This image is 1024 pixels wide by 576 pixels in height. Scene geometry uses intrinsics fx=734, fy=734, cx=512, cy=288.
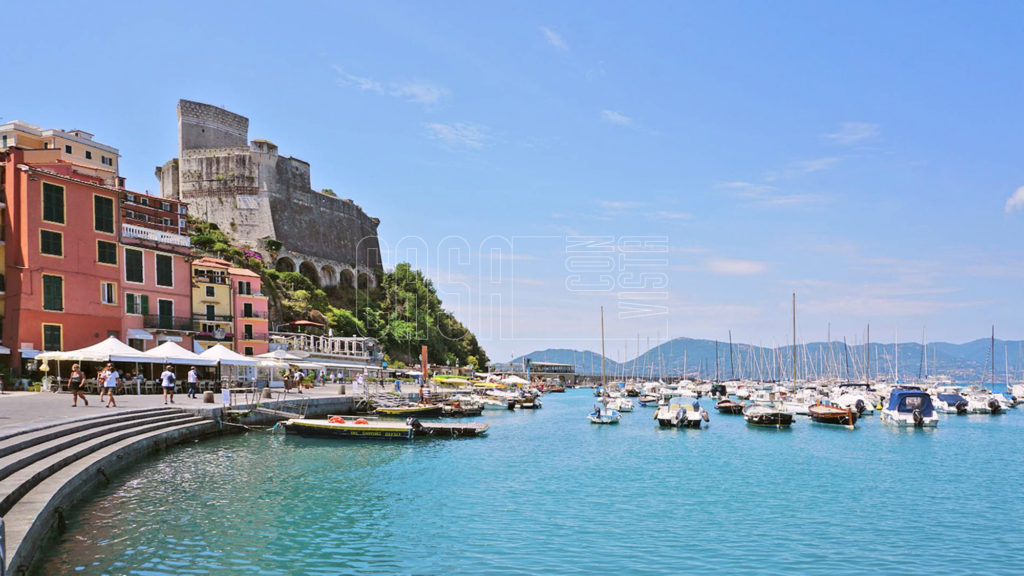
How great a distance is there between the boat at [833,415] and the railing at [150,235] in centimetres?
3696

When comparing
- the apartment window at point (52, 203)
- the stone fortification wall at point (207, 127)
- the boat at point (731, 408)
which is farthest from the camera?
the stone fortification wall at point (207, 127)

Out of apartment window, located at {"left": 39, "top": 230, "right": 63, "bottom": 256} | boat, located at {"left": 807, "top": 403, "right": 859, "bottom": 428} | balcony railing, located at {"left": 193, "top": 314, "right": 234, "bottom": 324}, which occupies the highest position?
apartment window, located at {"left": 39, "top": 230, "right": 63, "bottom": 256}

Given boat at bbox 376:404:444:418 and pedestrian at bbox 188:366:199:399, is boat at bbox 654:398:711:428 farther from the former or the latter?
pedestrian at bbox 188:366:199:399

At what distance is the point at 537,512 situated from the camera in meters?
16.4

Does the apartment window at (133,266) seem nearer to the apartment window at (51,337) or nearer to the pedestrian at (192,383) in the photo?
the apartment window at (51,337)

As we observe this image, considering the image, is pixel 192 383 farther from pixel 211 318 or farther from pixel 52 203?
pixel 211 318

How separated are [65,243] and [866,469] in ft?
109

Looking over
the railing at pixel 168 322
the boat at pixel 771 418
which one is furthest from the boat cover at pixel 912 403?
the railing at pixel 168 322

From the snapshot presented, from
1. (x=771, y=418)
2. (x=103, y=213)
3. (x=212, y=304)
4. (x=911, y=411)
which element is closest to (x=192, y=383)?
(x=103, y=213)

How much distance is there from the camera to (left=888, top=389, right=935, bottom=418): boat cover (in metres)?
41.6

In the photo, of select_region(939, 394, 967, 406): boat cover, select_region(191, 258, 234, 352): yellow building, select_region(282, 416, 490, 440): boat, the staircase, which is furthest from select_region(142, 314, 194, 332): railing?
select_region(939, 394, 967, 406): boat cover

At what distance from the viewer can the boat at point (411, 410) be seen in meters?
37.1

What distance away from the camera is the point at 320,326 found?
58.1 metres

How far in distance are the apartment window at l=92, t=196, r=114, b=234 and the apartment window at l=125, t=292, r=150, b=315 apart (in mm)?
3470
